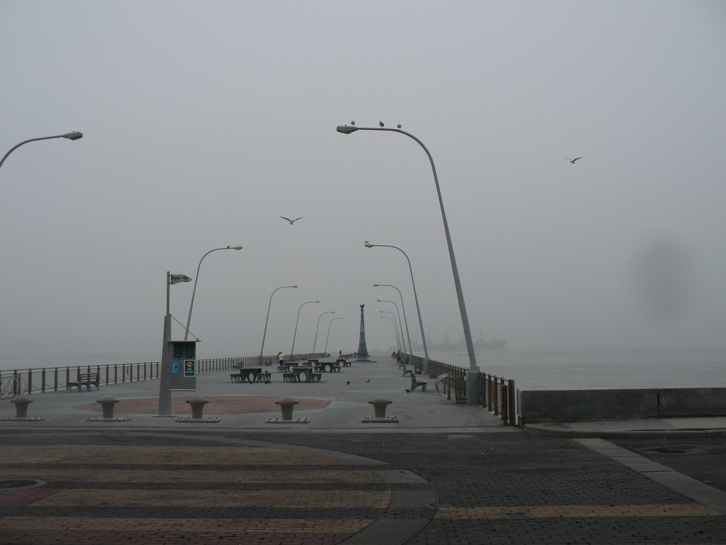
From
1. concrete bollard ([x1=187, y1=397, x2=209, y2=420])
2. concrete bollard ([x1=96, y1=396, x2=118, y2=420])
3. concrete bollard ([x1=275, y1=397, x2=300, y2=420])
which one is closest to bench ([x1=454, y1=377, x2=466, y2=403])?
concrete bollard ([x1=275, y1=397, x2=300, y2=420])

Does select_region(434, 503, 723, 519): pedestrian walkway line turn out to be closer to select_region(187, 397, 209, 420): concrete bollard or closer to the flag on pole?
select_region(187, 397, 209, 420): concrete bollard

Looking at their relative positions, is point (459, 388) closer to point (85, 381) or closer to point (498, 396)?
point (498, 396)

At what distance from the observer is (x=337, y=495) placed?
372 inches

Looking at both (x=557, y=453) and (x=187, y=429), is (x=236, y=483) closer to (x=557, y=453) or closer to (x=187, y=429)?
(x=557, y=453)

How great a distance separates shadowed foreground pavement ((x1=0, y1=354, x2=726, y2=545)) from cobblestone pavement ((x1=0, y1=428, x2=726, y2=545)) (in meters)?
0.02

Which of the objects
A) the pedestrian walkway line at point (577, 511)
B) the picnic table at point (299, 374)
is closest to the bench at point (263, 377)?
the picnic table at point (299, 374)

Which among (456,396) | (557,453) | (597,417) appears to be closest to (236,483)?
(557,453)

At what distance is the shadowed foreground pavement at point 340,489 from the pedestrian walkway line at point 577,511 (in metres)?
0.02

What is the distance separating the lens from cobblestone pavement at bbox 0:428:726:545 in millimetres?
7438

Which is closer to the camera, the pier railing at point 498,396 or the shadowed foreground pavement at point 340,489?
the shadowed foreground pavement at point 340,489

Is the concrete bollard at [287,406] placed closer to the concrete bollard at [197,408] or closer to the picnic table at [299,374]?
the concrete bollard at [197,408]

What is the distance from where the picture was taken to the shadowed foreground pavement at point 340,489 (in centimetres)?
750

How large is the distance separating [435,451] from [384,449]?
979 mm

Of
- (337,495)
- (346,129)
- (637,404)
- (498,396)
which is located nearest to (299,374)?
(346,129)
